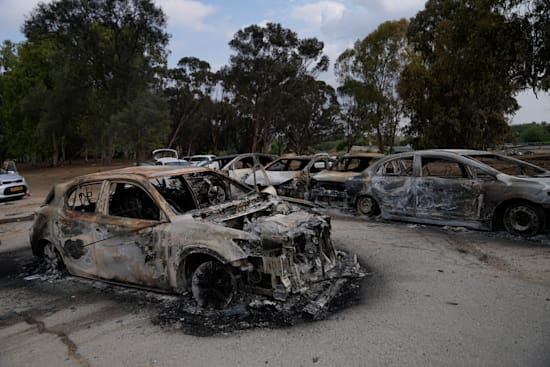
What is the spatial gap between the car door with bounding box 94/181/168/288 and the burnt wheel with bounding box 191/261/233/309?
0.44 metres

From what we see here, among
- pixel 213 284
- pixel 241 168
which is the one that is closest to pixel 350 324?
pixel 213 284

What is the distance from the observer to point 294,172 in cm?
1103

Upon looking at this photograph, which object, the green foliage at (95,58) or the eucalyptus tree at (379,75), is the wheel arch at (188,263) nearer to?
the green foliage at (95,58)

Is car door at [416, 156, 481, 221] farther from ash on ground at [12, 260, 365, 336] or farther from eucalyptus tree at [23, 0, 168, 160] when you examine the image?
eucalyptus tree at [23, 0, 168, 160]

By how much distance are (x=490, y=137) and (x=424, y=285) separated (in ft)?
73.9

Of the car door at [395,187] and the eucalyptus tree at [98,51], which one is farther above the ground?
the eucalyptus tree at [98,51]

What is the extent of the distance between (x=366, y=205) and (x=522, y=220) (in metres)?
3.15

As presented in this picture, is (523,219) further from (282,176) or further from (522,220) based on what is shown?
(282,176)

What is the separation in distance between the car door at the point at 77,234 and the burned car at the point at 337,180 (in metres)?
5.87

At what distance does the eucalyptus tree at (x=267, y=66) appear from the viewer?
32719mm

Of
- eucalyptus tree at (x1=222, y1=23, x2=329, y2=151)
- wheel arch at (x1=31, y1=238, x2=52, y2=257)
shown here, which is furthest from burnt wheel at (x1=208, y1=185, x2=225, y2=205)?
eucalyptus tree at (x1=222, y1=23, x2=329, y2=151)

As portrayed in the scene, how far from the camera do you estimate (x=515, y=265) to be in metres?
5.29

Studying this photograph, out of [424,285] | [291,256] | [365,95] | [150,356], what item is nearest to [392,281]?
[424,285]

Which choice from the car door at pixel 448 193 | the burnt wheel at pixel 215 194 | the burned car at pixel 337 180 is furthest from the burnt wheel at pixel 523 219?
the burnt wheel at pixel 215 194
